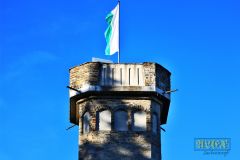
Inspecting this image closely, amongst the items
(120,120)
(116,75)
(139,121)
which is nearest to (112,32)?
(116,75)

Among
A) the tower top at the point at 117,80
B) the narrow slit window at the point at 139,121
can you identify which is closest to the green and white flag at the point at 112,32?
the tower top at the point at 117,80

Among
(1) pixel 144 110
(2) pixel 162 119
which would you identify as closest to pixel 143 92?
(1) pixel 144 110

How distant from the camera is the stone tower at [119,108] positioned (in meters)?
29.6

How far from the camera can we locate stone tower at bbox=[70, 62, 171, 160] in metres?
29.6

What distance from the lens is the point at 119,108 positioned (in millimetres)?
30547

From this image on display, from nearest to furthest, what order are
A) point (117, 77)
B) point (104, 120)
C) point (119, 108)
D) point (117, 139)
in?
point (117, 139), point (104, 120), point (119, 108), point (117, 77)

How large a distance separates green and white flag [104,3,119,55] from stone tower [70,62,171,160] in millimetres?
1887

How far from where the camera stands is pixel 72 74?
31484 millimetres

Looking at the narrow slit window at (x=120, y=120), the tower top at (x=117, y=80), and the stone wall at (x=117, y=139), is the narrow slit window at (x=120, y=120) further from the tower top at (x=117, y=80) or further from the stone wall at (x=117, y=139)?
the tower top at (x=117, y=80)

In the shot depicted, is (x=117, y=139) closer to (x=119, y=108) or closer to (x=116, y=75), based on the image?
(x=119, y=108)

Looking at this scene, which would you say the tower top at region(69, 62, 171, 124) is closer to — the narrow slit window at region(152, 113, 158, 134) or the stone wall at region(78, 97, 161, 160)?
the stone wall at region(78, 97, 161, 160)

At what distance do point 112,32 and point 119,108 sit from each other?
4.54m

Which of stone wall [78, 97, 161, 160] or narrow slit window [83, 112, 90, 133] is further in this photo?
narrow slit window [83, 112, 90, 133]

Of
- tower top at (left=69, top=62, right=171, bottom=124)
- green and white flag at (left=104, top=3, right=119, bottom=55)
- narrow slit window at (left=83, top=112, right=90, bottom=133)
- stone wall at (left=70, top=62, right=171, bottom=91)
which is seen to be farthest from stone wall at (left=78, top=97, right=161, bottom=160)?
green and white flag at (left=104, top=3, right=119, bottom=55)
